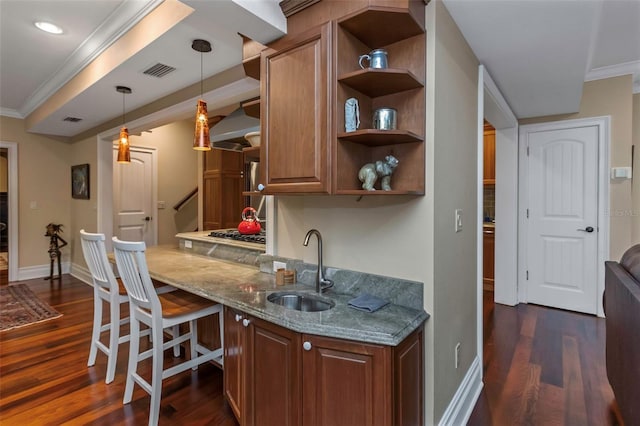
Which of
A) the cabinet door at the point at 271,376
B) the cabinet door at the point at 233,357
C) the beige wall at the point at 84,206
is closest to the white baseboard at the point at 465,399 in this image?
the cabinet door at the point at 271,376

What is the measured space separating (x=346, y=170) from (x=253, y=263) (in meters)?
1.43

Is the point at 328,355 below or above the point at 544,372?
above

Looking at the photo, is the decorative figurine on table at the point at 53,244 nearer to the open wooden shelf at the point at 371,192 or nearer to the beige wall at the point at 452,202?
the open wooden shelf at the point at 371,192

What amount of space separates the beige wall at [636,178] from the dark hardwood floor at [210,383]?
40.0 inches

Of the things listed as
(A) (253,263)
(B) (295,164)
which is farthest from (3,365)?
(B) (295,164)

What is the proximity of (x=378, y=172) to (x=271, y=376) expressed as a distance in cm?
107

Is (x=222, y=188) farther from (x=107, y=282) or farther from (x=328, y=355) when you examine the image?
(x=328, y=355)

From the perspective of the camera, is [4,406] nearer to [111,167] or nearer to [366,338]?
[366,338]

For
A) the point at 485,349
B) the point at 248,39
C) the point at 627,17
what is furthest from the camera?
the point at 485,349

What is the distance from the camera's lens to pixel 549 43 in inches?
80.3

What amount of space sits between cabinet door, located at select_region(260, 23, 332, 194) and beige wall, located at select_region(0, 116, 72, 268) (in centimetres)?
550

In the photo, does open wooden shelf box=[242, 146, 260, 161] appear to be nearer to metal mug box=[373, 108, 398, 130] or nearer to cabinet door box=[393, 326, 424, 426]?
metal mug box=[373, 108, 398, 130]

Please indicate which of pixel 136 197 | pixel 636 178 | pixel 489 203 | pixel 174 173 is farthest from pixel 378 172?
pixel 174 173

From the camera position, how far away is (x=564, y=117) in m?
3.69
